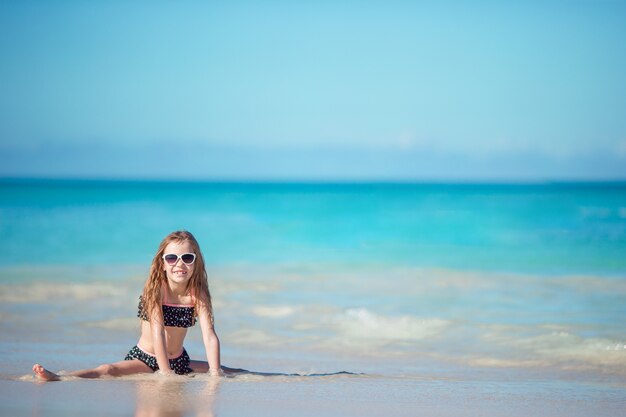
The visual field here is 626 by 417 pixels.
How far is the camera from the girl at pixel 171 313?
4.45m

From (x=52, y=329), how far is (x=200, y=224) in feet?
48.7

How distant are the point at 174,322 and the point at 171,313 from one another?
4 cm

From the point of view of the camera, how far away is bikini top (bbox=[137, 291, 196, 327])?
4.57 meters

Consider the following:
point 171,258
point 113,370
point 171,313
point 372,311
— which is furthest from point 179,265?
point 372,311

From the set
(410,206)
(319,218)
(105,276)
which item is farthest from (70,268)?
(410,206)

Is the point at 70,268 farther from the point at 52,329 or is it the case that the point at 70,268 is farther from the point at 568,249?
the point at 568,249

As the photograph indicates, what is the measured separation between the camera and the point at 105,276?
32.2ft

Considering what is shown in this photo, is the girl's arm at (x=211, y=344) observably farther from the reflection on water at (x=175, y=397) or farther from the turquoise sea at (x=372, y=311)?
the turquoise sea at (x=372, y=311)

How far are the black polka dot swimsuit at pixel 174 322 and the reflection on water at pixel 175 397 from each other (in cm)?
20

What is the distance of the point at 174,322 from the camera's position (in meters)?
4.58

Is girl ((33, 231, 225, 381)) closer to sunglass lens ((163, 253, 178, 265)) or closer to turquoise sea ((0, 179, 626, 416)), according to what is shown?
sunglass lens ((163, 253, 178, 265))

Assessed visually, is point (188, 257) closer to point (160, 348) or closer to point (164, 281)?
point (164, 281)

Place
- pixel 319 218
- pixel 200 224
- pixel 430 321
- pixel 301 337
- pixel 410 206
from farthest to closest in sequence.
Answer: pixel 410 206
pixel 319 218
pixel 200 224
pixel 430 321
pixel 301 337

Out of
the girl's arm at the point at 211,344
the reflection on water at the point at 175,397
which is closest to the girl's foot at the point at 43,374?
the reflection on water at the point at 175,397
